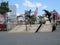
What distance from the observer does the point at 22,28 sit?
178 ft

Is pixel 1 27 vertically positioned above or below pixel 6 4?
below

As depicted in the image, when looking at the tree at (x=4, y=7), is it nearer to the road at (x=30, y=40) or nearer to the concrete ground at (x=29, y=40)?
the concrete ground at (x=29, y=40)

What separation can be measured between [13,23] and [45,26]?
16130 millimetres

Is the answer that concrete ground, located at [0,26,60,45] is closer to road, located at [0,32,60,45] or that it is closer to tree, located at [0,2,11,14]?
road, located at [0,32,60,45]

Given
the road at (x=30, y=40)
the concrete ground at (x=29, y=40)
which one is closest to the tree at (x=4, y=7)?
the concrete ground at (x=29, y=40)

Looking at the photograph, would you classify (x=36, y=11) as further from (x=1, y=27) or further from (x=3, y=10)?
(x=1, y=27)

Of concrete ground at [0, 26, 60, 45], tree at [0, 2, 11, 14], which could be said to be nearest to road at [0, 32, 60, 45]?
A: concrete ground at [0, 26, 60, 45]

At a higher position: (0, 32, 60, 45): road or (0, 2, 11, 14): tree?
(0, 2, 11, 14): tree

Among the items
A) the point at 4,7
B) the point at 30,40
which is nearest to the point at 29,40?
the point at 30,40

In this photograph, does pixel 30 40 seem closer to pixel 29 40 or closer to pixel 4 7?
pixel 29 40

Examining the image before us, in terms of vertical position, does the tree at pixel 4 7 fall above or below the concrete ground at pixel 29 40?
above

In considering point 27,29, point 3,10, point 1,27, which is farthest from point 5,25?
point 3,10

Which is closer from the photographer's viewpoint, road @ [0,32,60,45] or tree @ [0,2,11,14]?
road @ [0,32,60,45]

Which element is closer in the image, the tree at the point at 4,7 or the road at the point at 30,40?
the road at the point at 30,40
